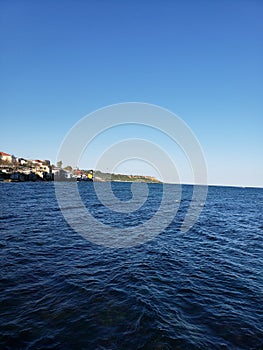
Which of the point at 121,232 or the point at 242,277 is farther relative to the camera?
the point at 121,232

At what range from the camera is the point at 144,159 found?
30.5 meters

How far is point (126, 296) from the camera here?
9.67m

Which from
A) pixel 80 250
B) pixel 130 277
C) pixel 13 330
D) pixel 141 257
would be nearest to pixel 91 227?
pixel 80 250

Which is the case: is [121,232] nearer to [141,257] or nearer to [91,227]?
[91,227]

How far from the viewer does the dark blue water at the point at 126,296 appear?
7168 mm

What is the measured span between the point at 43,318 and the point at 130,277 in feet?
16.4

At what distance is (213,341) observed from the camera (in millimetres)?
7305

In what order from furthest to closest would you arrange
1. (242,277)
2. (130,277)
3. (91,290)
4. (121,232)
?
(121,232), (242,277), (130,277), (91,290)

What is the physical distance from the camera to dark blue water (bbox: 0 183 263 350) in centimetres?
717

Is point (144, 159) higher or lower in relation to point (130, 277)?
higher

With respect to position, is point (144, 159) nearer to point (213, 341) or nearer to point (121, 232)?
point (121, 232)

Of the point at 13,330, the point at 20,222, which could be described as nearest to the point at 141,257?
the point at 13,330

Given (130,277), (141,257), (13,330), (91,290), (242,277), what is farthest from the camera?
(141,257)

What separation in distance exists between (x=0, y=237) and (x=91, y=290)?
10.9 metres
